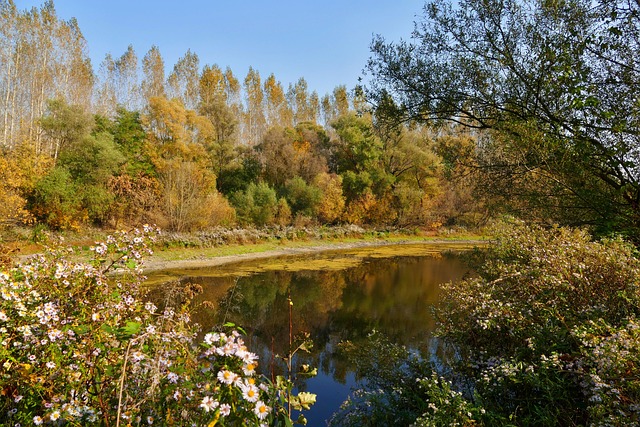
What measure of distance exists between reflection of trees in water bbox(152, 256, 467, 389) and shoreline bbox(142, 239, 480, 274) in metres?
2.71

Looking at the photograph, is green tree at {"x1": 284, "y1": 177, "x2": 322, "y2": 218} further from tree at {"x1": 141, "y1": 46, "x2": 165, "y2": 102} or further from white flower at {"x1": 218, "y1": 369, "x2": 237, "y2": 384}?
white flower at {"x1": 218, "y1": 369, "x2": 237, "y2": 384}

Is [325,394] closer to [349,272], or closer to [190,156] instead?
[349,272]

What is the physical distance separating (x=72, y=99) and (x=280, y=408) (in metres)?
33.4

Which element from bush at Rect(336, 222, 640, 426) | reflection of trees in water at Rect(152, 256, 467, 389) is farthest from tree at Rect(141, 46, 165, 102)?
bush at Rect(336, 222, 640, 426)

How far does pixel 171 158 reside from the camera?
26031 mm

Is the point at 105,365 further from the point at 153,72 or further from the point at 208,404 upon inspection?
the point at 153,72

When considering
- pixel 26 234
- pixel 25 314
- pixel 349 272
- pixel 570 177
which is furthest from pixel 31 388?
pixel 26 234

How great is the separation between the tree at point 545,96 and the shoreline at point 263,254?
791cm

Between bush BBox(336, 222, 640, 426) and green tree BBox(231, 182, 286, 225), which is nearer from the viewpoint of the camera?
bush BBox(336, 222, 640, 426)

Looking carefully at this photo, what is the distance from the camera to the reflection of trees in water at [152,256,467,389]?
808cm

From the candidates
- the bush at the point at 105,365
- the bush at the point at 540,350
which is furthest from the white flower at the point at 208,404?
the bush at the point at 540,350

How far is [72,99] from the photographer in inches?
1110

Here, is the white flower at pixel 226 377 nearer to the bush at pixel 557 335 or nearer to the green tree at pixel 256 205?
the bush at pixel 557 335

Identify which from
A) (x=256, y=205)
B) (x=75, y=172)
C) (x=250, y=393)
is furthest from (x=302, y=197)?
(x=250, y=393)
